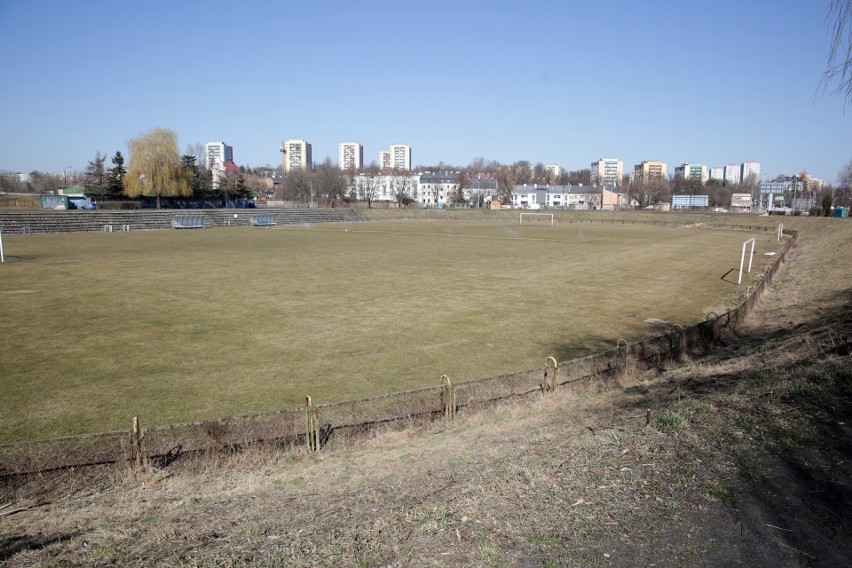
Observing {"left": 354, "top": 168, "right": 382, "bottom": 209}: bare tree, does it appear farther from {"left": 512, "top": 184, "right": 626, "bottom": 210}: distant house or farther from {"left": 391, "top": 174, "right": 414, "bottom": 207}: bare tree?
{"left": 512, "top": 184, "right": 626, "bottom": 210}: distant house

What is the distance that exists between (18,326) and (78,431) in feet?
34.9

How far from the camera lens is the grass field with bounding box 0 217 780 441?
13031 millimetres

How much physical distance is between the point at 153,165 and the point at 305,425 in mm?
90772

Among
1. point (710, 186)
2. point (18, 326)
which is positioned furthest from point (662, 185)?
point (18, 326)

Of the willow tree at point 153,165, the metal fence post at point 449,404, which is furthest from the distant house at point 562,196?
the metal fence post at point 449,404

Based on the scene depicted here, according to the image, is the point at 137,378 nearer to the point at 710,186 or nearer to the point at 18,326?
the point at 18,326

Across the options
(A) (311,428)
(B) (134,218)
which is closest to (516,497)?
(A) (311,428)

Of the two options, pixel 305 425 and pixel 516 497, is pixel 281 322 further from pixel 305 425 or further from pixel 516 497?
pixel 516 497

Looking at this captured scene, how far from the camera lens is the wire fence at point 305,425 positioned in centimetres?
870

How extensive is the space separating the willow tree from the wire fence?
290ft

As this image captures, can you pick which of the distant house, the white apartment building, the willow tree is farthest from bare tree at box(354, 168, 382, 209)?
the willow tree

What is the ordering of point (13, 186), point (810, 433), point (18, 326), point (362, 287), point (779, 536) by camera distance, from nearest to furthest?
point (779, 536) → point (810, 433) → point (18, 326) → point (362, 287) → point (13, 186)

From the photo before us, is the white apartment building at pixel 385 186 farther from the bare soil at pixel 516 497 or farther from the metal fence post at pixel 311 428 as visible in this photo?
the bare soil at pixel 516 497

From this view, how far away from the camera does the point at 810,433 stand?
7.09 metres
